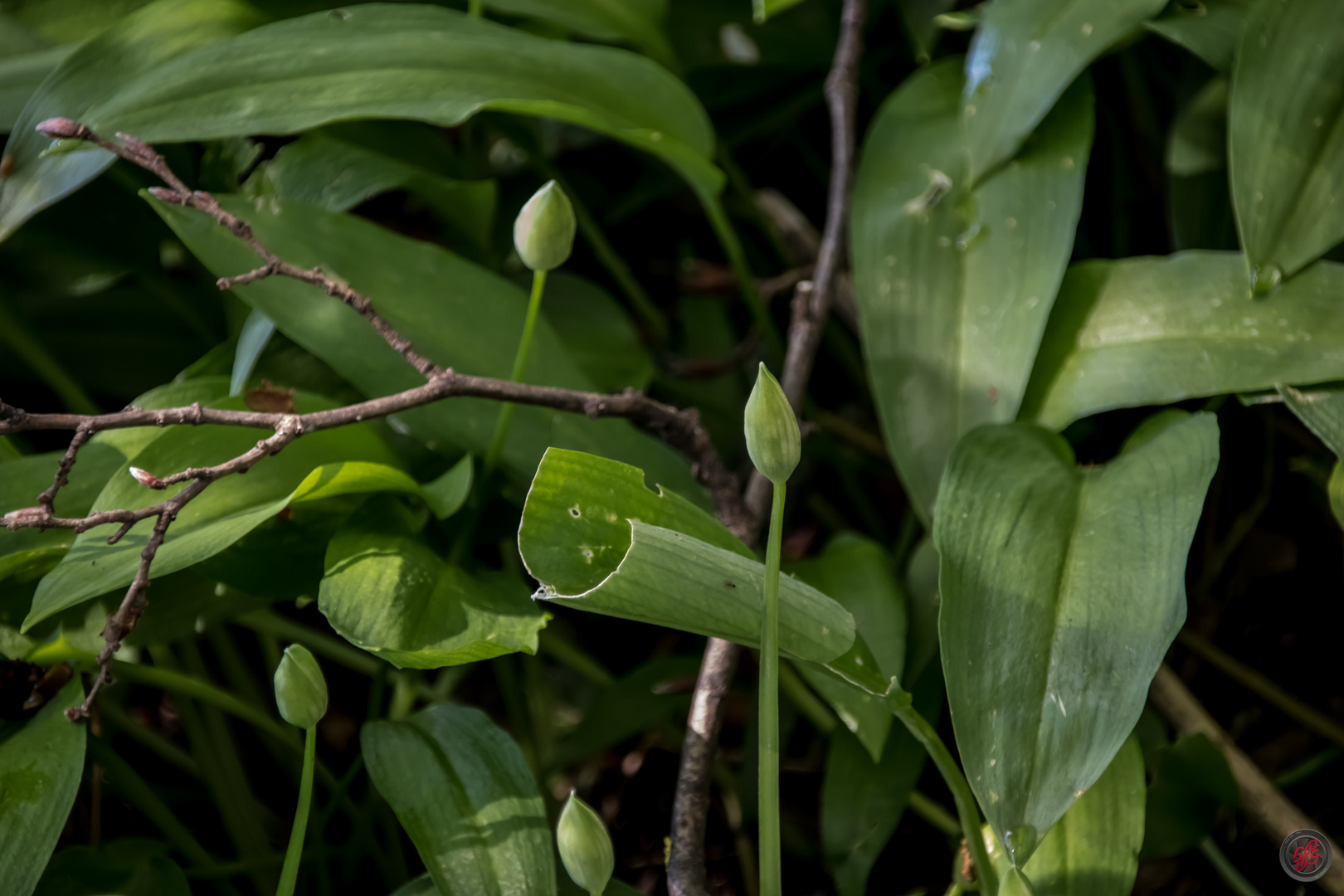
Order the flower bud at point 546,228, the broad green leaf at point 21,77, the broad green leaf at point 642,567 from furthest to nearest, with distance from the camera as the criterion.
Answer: the broad green leaf at point 21,77, the flower bud at point 546,228, the broad green leaf at point 642,567

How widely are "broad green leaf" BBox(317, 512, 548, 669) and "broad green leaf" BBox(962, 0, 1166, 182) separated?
42cm

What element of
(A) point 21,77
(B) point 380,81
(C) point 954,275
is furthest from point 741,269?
(A) point 21,77

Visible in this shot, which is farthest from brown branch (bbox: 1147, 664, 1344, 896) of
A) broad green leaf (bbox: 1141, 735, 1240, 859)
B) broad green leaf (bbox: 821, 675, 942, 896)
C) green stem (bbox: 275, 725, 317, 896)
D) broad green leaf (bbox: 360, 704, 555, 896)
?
green stem (bbox: 275, 725, 317, 896)

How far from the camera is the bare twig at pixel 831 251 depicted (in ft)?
1.94

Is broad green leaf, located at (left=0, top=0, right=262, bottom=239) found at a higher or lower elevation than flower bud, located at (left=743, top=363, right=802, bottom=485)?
higher

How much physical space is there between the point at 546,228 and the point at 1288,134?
44 cm

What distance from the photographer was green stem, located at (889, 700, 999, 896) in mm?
409

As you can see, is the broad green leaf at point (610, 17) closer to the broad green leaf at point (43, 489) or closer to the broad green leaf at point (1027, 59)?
the broad green leaf at point (1027, 59)

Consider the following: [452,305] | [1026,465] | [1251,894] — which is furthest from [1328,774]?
[452,305]

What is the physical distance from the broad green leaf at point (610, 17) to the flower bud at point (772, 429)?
43 centimetres

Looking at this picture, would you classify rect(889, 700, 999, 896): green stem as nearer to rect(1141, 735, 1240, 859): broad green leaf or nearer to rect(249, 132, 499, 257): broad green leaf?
rect(1141, 735, 1240, 859): broad green leaf

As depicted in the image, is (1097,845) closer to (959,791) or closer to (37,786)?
(959,791)

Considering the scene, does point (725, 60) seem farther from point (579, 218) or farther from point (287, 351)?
point (287, 351)

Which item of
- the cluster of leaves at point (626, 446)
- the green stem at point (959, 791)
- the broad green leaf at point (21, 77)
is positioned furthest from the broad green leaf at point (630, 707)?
the broad green leaf at point (21, 77)
